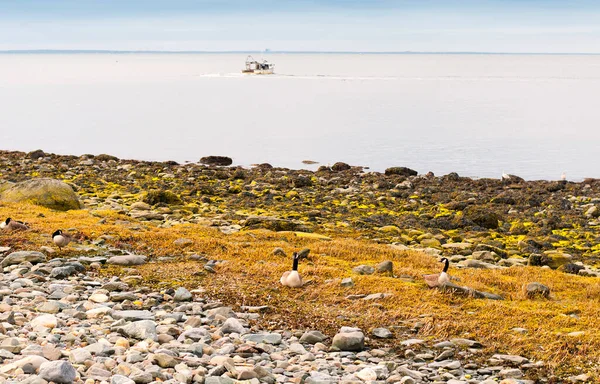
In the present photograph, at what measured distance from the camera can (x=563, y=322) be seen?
451 inches

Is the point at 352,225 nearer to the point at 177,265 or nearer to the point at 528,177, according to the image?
the point at 177,265

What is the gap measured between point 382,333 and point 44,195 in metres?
15.1

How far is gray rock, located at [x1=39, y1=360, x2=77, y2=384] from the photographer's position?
7961 mm

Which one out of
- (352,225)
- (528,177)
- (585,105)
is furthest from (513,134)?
(352,225)

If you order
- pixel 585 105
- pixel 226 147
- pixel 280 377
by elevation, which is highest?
pixel 585 105

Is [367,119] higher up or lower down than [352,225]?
higher up

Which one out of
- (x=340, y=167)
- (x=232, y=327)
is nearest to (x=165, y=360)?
(x=232, y=327)

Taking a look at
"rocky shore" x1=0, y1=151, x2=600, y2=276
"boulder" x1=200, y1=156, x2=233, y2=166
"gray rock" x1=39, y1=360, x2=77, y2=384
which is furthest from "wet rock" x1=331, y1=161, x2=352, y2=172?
"gray rock" x1=39, y1=360, x2=77, y2=384

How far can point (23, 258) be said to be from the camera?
13.9 metres

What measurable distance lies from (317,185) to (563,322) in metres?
21.8

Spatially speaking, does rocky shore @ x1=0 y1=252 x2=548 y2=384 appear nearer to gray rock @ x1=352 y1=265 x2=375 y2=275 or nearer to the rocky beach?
the rocky beach

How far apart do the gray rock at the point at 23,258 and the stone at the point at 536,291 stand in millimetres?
9940

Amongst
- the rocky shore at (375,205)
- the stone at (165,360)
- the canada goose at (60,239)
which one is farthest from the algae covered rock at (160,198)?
the stone at (165,360)

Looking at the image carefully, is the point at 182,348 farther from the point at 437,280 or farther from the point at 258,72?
the point at 258,72
